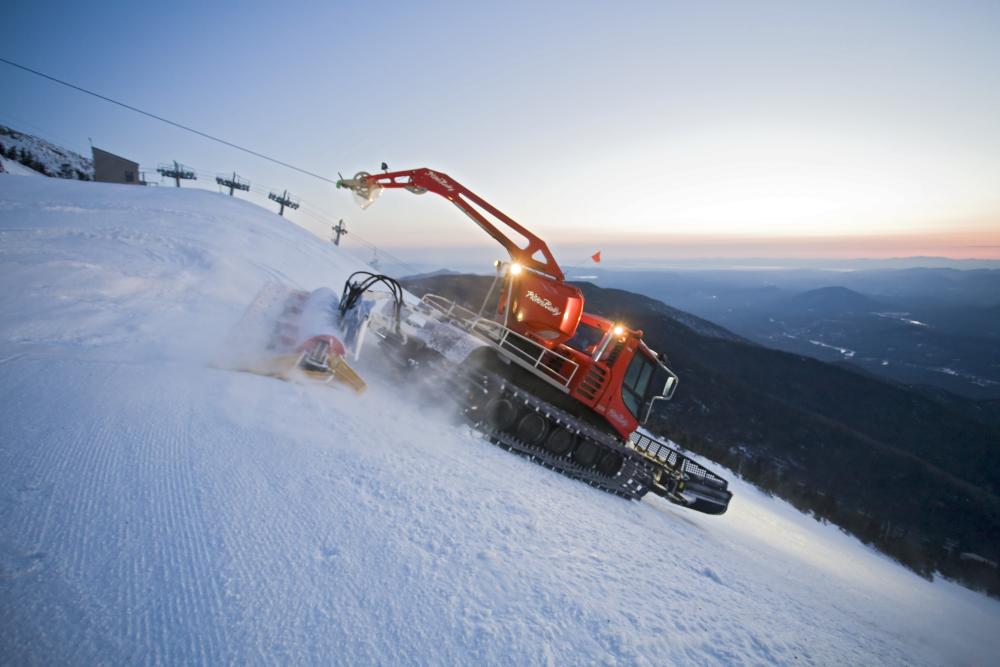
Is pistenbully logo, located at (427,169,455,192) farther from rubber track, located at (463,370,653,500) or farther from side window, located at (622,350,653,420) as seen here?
side window, located at (622,350,653,420)

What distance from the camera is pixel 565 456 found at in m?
6.90

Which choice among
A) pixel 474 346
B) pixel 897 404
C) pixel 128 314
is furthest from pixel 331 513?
pixel 897 404

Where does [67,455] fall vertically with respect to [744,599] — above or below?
above

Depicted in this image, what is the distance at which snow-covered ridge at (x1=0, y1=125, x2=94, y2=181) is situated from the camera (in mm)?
26870

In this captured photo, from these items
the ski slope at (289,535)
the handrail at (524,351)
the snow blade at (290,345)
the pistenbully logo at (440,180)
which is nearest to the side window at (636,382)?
the handrail at (524,351)

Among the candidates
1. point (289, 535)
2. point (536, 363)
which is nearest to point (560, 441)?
point (536, 363)

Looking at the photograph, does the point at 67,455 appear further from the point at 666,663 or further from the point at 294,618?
the point at 666,663

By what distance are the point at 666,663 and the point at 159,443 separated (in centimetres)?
423

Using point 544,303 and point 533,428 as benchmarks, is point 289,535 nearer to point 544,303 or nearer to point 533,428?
point 533,428

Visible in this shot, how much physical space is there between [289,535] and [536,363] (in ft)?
15.8

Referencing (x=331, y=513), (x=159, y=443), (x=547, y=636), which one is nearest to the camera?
(x=547, y=636)

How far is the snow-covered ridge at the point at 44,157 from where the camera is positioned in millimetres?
26870

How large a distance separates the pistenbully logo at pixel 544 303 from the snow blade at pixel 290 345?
3.50m

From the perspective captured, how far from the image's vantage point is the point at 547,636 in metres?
2.41
